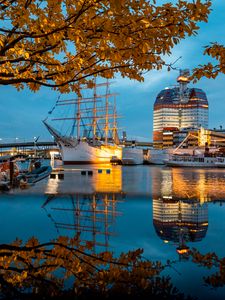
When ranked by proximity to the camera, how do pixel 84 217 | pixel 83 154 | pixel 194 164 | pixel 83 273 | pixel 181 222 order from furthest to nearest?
pixel 83 154 < pixel 194 164 < pixel 84 217 < pixel 181 222 < pixel 83 273

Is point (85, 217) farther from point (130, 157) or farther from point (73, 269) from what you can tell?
point (130, 157)

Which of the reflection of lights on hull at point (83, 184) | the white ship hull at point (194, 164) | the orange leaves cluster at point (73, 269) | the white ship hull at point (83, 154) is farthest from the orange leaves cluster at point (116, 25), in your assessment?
the white ship hull at point (83, 154)

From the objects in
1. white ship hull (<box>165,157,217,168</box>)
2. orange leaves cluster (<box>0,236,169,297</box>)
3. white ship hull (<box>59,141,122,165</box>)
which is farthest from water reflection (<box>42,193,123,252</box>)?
white ship hull (<box>59,141,122,165</box>)

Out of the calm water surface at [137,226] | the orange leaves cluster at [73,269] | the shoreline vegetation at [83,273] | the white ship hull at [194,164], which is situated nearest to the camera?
the shoreline vegetation at [83,273]

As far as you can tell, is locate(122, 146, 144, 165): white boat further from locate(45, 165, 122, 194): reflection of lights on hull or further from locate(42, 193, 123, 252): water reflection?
locate(42, 193, 123, 252): water reflection

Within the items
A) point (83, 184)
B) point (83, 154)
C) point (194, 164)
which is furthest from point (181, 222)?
point (83, 154)

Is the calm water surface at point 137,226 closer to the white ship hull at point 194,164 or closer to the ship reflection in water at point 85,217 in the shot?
the ship reflection in water at point 85,217

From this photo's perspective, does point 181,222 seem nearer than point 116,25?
No

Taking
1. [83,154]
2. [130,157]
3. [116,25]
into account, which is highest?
[116,25]

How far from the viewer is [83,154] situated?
93.8 meters

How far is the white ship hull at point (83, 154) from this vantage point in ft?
301

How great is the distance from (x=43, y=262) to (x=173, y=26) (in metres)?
4.71

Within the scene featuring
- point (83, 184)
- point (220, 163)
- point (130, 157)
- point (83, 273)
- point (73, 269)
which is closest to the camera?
point (83, 273)

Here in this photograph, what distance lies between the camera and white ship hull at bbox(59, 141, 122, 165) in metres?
91.9
